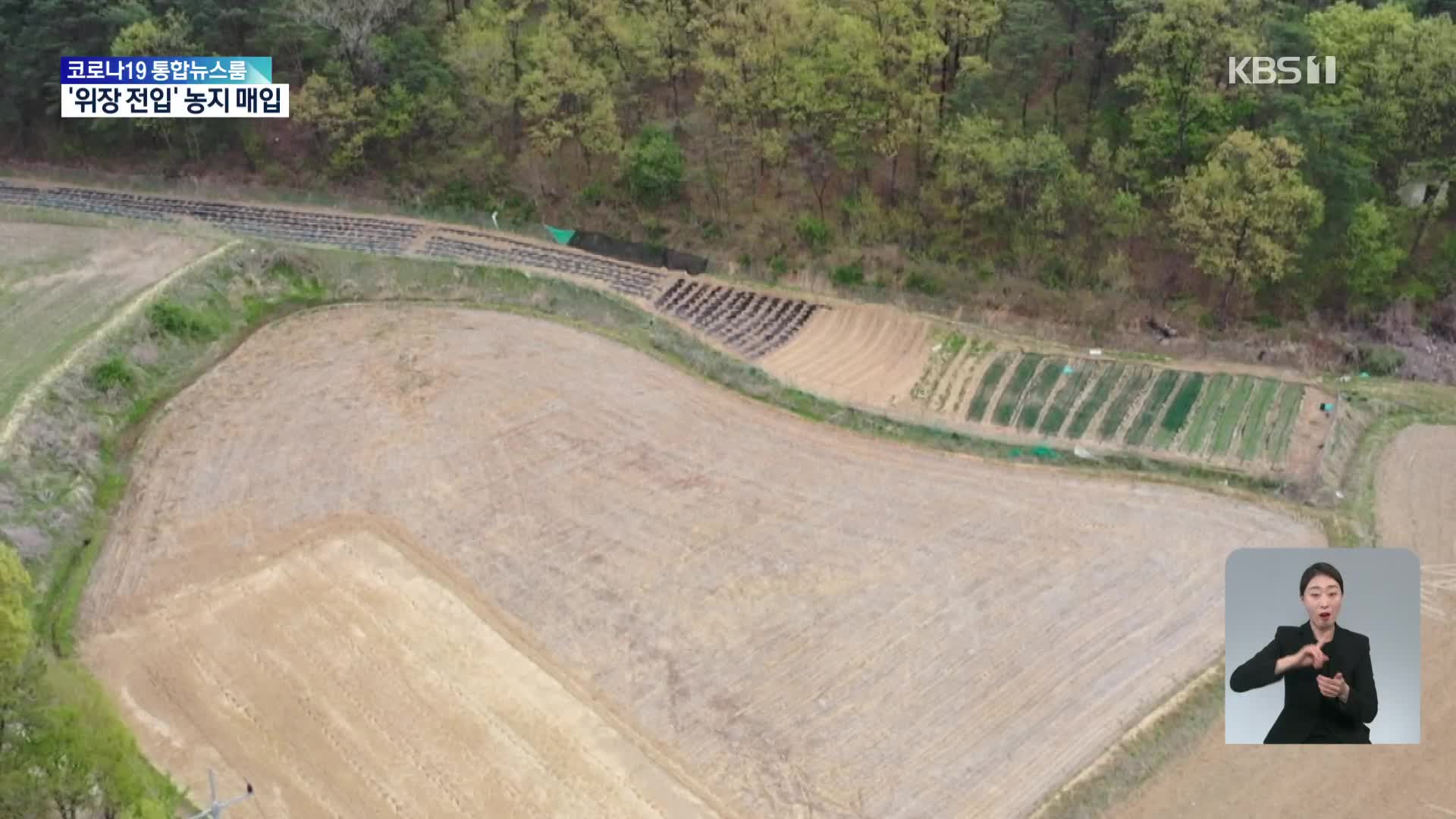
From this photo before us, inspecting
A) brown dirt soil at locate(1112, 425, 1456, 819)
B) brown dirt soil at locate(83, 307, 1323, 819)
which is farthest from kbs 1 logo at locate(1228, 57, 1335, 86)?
brown dirt soil at locate(1112, 425, 1456, 819)

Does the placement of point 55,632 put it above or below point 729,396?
below

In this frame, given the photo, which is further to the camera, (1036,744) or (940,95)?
(940,95)

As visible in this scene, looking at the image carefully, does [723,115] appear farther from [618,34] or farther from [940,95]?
[940,95]

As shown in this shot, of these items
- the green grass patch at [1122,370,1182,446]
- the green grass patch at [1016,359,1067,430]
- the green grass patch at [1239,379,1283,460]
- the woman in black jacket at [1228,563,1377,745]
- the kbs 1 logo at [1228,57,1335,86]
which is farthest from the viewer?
the kbs 1 logo at [1228,57,1335,86]

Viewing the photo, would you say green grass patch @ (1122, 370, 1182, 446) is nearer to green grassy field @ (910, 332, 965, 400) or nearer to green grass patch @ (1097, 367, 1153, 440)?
green grass patch @ (1097, 367, 1153, 440)

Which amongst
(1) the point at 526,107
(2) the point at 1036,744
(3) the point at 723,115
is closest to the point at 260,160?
(1) the point at 526,107
